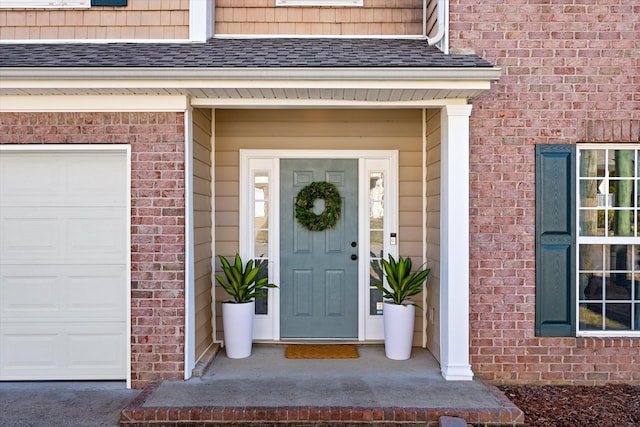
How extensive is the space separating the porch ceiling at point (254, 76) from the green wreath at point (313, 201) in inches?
48.6

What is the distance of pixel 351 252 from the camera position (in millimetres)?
5898

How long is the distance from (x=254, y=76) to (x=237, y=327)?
2.50 metres

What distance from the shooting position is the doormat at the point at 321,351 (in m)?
5.40

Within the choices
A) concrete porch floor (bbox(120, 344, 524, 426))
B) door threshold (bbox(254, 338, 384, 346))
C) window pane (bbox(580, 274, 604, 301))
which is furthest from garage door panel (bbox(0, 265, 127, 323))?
window pane (bbox(580, 274, 604, 301))

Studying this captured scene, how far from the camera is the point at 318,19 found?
5.70 m

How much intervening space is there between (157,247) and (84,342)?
1123 mm

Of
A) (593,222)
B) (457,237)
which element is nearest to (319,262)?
(457,237)

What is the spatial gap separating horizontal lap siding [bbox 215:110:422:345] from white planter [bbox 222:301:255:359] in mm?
547

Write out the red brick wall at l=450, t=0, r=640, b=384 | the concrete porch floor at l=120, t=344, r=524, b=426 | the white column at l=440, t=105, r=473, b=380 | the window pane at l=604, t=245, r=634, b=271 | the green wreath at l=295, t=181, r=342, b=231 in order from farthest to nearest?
the green wreath at l=295, t=181, r=342, b=231 < the window pane at l=604, t=245, r=634, b=271 < the red brick wall at l=450, t=0, r=640, b=384 < the white column at l=440, t=105, r=473, b=380 < the concrete porch floor at l=120, t=344, r=524, b=426

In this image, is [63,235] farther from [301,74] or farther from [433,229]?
[433,229]

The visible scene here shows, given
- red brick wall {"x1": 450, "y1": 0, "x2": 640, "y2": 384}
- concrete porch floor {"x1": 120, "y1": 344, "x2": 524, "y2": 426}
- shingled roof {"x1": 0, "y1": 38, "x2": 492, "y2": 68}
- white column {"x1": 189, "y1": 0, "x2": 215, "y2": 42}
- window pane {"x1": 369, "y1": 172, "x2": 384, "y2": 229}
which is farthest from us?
window pane {"x1": 369, "y1": 172, "x2": 384, "y2": 229}

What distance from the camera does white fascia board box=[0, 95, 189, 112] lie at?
458cm

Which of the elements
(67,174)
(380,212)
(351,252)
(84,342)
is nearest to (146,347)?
(84,342)

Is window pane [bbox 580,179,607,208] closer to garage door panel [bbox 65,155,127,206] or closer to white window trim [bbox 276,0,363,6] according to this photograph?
white window trim [bbox 276,0,363,6]
